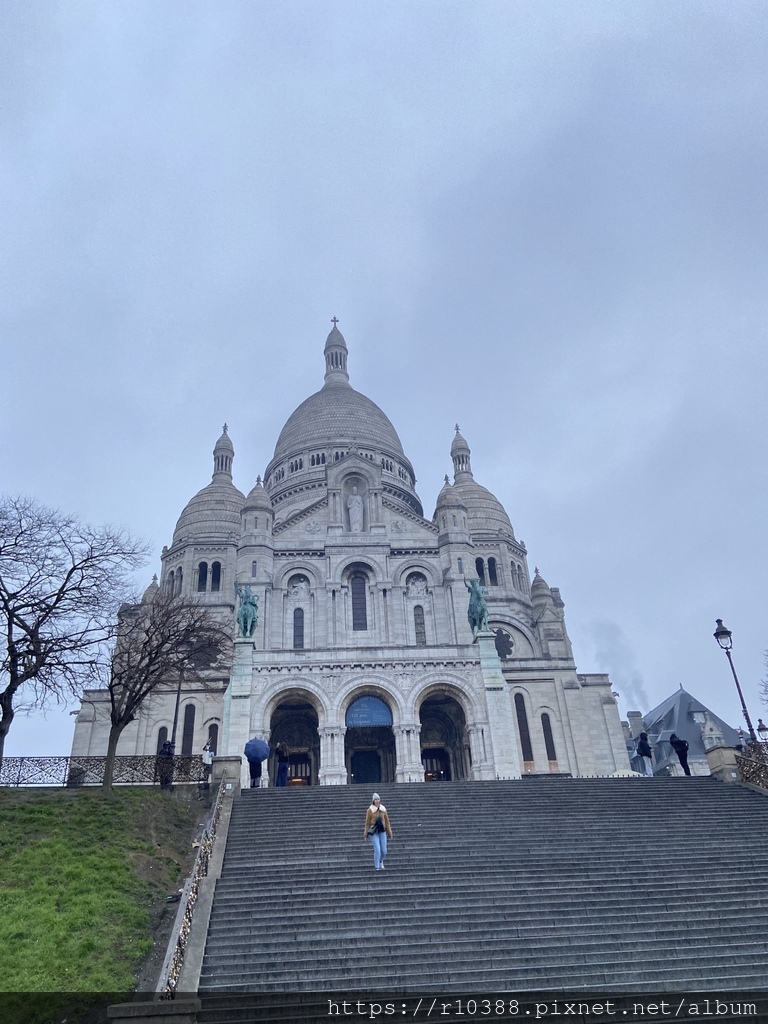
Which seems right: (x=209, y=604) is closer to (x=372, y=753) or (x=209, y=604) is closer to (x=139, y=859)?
(x=372, y=753)

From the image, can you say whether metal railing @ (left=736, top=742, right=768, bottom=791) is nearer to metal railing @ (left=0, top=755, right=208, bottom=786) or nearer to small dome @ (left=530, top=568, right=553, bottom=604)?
metal railing @ (left=0, top=755, right=208, bottom=786)

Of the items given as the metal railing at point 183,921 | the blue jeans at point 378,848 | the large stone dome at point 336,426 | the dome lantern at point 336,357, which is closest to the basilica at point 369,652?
the large stone dome at point 336,426

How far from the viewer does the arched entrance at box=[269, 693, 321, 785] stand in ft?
119

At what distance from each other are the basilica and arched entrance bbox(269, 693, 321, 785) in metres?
0.08

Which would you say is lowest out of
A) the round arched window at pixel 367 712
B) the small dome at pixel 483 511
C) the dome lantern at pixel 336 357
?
the round arched window at pixel 367 712

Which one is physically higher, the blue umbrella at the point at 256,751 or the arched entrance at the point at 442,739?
the arched entrance at the point at 442,739

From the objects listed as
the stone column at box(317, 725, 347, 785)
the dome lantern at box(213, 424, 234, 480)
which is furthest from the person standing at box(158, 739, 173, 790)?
the dome lantern at box(213, 424, 234, 480)

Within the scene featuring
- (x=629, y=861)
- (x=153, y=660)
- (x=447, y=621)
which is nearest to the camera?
(x=629, y=861)

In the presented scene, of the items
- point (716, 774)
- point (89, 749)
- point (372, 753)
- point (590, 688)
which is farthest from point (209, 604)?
point (716, 774)

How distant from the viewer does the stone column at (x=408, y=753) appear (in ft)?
105

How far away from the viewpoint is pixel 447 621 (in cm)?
3959

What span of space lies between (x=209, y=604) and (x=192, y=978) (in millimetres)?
38117

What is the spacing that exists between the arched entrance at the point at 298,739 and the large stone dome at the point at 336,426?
79.5 feet

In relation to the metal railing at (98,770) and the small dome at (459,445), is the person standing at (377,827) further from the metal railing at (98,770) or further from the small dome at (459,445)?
the small dome at (459,445)
